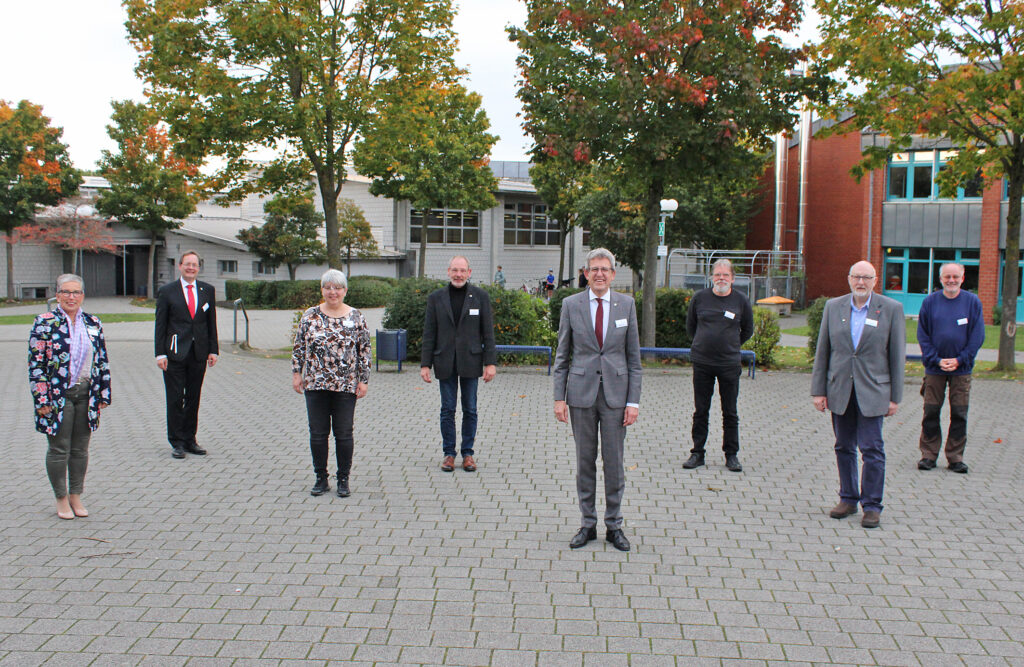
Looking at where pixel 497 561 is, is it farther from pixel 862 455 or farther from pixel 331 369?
pixel 862 455

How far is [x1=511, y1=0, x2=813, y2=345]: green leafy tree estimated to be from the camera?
44.8 feet

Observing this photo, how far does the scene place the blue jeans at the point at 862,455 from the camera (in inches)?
244

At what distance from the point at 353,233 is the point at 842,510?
37.0m

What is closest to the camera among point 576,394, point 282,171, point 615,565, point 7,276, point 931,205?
point 615,565

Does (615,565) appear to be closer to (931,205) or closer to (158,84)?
(158,84)

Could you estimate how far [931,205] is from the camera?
32125 millimetres

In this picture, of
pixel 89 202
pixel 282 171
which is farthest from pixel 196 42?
pixel 89 202

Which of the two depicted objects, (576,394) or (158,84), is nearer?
(576,394)

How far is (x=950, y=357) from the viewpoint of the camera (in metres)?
7.79

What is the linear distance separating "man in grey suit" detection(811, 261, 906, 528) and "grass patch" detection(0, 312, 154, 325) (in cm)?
2443

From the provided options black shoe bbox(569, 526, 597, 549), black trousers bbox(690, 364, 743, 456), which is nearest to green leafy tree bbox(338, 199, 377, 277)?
black trousers bbox(690, 364, 743, 456)

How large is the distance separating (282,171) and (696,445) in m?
13.7

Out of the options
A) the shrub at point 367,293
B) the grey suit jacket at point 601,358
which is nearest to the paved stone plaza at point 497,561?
the grey suit jacket at point 601,358

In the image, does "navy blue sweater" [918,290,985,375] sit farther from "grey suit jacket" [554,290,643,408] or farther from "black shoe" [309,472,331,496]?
"black shoe" [309,472,331,496]
